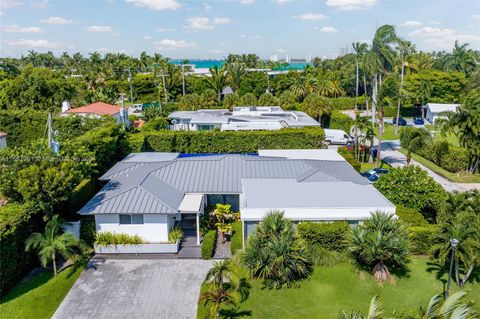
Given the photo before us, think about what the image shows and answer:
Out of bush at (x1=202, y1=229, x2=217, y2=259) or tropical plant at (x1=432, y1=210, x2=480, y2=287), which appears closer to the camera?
tropical plant at (x1=432, y1=210, x2=480, y2=287)

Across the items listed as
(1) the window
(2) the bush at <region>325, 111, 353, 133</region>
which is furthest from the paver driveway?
(2) the bush at <region>325, 111, 353, 133</region>

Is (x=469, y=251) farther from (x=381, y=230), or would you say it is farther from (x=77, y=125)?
(x=77, y=125)

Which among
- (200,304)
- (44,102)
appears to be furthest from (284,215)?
(44,102)

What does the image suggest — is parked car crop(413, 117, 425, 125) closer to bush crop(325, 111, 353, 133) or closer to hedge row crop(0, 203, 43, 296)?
bush crop(325, 111, 353, 133)

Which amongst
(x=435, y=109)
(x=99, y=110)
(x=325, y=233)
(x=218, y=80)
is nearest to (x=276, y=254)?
(x=325, y=233)

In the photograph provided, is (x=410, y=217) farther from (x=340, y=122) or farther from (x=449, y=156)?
(x=340, y=122)
